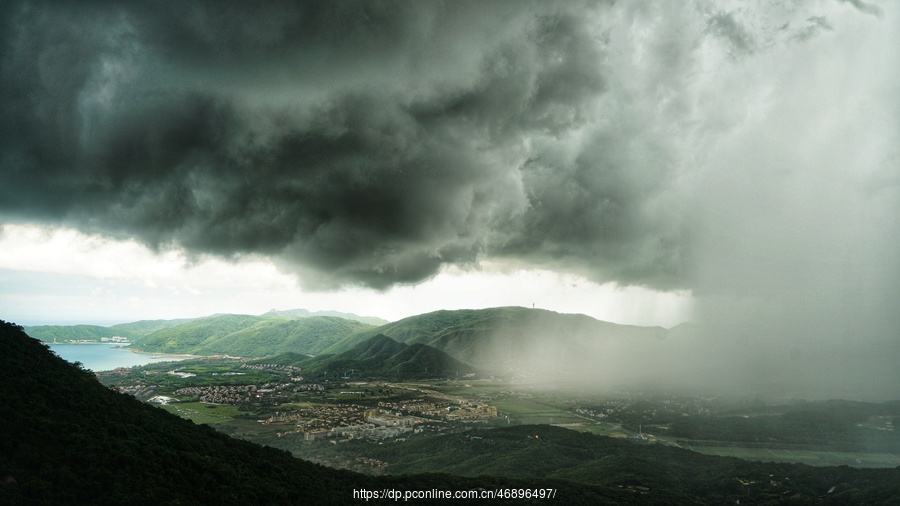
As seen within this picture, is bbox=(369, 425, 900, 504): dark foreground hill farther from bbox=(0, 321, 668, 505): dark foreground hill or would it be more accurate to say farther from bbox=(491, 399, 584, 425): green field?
bbox=(491, 399, 584, 425): green field

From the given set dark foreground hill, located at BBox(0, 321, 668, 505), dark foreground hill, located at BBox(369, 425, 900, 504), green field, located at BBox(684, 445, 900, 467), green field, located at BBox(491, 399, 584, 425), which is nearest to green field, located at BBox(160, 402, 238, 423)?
dark foreground hill, located at BBox(369, 425, 900, 504)

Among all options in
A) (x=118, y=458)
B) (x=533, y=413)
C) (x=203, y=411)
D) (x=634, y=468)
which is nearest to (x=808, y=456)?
(x=634, y=468)

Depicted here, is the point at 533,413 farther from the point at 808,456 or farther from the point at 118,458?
the point at 118,458

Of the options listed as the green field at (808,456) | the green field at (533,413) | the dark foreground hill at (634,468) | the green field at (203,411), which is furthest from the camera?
the green field at (533,413)

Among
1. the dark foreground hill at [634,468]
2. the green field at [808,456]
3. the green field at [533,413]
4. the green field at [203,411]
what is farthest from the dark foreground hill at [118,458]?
the green field at [533,413]

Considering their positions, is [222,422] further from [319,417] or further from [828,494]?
[828,494]

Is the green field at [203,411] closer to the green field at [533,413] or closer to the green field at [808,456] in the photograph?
the green field at [533,413]

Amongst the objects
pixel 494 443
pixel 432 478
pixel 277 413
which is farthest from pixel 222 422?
pixel 432 478
